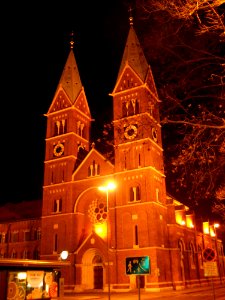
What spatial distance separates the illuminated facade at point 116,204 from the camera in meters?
41.2

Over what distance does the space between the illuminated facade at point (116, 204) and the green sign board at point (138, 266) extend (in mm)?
25272

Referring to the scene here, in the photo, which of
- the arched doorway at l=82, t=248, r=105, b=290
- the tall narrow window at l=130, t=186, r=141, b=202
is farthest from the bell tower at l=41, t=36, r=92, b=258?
the tall narrow window at l=130, t=186, r=141, b=202

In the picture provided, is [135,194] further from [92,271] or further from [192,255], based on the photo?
[192,255]

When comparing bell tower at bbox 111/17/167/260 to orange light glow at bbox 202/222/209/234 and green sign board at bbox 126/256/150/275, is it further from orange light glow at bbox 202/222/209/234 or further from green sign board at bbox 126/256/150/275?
green sign board at bbox 126/256/150/275

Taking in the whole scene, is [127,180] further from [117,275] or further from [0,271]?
[0,271]

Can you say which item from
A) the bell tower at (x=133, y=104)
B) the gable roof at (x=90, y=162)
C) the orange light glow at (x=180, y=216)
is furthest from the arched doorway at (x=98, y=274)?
the orange light glow at (x=180, y=216)

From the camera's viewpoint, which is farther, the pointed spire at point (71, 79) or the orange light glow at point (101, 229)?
the pointed spire at point (71, 79)

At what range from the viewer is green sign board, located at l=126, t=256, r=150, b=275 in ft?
41.6

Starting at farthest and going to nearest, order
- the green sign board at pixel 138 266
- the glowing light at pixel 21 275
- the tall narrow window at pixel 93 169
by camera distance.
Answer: the tall narrow window at pixel 93 169 → the glowing light at pixel 21 275 → the green sign board at pixel 138 266

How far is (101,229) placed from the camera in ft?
150

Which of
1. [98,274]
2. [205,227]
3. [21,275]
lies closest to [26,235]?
[98,274]

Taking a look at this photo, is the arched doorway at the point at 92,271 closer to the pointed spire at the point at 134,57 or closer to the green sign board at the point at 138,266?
the pointed spire at the point at 134,57

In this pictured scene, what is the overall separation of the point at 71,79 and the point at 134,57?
1130 cm

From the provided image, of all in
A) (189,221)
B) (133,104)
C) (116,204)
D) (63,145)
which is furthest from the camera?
(189,221)
